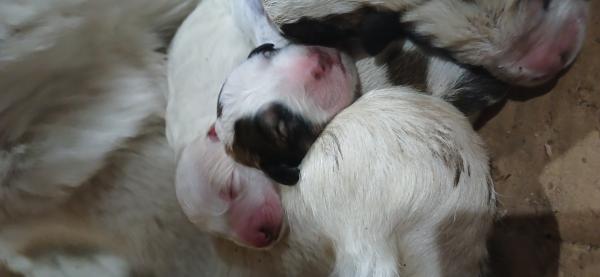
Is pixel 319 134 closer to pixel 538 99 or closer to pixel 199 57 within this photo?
pixel 199 57

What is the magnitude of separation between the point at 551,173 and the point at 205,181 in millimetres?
535

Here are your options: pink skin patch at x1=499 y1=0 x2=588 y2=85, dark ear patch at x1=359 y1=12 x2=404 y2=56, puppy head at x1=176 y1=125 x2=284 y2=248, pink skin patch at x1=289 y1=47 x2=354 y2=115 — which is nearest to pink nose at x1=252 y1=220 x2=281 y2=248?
puppy head at x1=176 y1=125 x2=284 y2=248

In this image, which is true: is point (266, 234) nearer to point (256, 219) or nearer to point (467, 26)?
point (256, 219)

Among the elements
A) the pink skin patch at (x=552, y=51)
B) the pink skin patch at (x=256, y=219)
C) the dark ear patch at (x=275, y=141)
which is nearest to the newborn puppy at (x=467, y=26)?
the pink skin patch at (x=552, y=51)

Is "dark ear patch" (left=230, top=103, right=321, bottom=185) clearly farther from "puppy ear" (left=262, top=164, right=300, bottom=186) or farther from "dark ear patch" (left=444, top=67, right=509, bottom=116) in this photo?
"dark ear patch" (left=444, top=67, right=509, bottom=116)

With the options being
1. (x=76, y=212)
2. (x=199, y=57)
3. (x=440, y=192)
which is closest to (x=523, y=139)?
(x=440, y=192)

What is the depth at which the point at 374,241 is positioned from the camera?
1.05m

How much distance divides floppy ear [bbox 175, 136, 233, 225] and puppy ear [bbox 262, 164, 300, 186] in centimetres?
6

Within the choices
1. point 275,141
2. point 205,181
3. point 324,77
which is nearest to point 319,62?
point 324,77

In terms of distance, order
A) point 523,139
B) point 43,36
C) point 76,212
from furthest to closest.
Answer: point 523,139
point 76,212
point 43,36

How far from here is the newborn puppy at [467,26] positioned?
1063 millimetres

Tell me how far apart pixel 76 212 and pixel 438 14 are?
1.91ft

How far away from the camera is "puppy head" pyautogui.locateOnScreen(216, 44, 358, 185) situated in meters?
1.05

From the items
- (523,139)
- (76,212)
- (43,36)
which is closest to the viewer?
(43,36)
